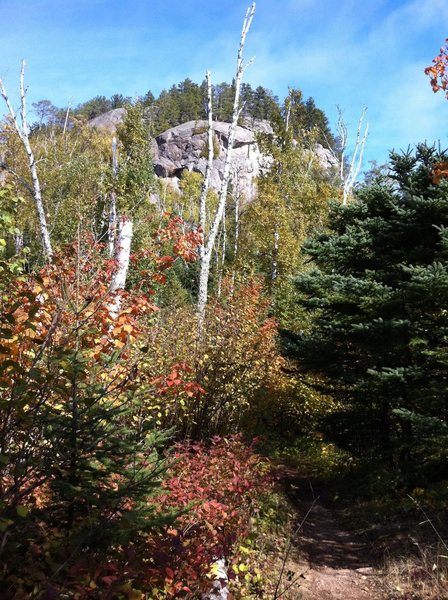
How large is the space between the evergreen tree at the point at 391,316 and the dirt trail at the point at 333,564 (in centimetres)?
158

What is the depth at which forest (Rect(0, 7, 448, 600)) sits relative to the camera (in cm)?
302

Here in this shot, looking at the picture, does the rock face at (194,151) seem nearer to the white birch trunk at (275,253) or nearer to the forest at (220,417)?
the white birch trunk at (275,253)

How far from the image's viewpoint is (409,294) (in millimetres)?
7301

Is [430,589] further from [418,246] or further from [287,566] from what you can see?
[418,246]

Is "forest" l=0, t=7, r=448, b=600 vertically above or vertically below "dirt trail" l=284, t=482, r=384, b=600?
above

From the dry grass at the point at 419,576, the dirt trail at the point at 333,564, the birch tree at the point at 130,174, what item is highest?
the birch tree at the point at 130,174

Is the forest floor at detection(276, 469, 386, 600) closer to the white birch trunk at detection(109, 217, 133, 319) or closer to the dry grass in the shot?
the dry grass

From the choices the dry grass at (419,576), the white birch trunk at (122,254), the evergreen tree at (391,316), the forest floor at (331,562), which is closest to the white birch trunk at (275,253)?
the evergreen tree at (391,316)

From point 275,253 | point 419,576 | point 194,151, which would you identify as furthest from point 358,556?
point 194,151

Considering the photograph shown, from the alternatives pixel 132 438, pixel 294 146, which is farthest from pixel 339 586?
pixel 294 146

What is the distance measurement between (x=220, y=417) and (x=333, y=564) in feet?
8.92

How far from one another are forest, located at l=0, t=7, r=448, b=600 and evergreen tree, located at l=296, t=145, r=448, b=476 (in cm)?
4

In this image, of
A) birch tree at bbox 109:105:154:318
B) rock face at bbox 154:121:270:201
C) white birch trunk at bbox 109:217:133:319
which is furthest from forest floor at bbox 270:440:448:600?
rock face at bbox 154:121:270:201

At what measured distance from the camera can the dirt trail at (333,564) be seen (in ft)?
16.6
